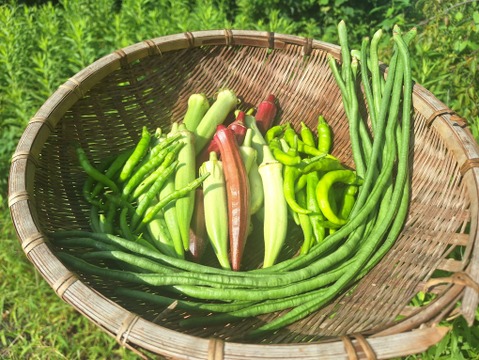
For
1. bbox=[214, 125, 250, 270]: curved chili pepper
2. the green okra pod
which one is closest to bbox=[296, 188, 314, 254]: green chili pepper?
bbox=[214, 125, 250, 270]: curved chili pepper

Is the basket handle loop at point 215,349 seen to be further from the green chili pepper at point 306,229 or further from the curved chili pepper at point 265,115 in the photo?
the curved chili pepper at point 265,115

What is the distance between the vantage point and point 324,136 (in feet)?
9.66

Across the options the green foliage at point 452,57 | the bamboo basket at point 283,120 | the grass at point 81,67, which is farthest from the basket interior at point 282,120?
the green foliage at point 452,57

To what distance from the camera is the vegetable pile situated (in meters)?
2.10

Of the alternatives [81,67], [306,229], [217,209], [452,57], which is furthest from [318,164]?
[81,67]

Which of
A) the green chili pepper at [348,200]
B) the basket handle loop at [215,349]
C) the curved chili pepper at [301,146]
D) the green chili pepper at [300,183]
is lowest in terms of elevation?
the green chili pepper at [348,200]

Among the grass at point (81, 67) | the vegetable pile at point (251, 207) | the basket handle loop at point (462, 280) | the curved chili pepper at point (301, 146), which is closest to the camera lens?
the basket handle loop at point (462, 280)

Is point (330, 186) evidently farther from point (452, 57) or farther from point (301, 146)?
point (452, 57)

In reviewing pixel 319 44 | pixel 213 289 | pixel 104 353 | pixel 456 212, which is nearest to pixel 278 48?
pixel 319 44

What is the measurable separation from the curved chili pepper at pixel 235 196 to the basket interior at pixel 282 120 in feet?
0.66

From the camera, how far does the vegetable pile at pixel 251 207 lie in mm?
2098

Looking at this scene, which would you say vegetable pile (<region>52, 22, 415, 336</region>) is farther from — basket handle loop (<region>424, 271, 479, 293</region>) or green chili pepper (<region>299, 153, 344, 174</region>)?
basket handle loop (<region>424, 271, 479, 293</region>)

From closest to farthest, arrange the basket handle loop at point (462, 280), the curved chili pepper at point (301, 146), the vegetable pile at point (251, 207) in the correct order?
the basket handle loop at point (462, 280) < the vegetable pile at point (251, 207) < the curved chili pepper at point (301, 146)

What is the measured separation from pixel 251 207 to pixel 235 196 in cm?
14
